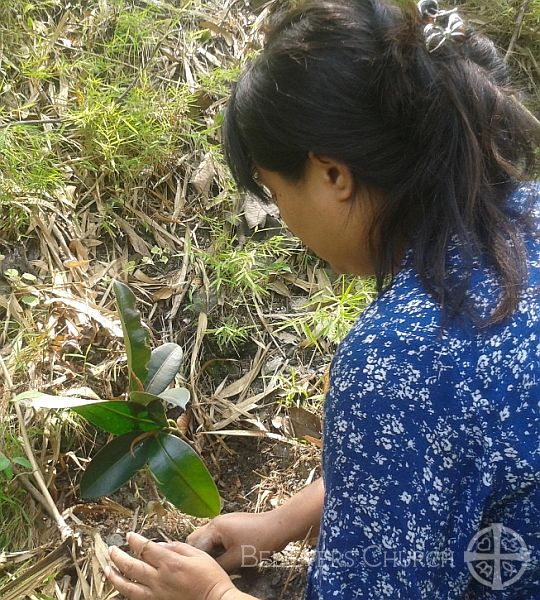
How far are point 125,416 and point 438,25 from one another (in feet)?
3.02

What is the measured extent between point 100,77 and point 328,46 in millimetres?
1500

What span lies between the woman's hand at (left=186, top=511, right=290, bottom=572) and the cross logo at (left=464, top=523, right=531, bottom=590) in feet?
1.73

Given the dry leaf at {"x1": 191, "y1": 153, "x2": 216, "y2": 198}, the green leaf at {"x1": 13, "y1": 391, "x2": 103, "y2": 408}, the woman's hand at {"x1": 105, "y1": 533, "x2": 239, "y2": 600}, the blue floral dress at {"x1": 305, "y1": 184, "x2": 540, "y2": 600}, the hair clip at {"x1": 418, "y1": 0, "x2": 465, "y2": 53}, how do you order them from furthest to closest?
the dry leaf at {"x1": 191, "y1": 153, "x2": 216, "y2": 198} < the green leaf at {"x1": 13, "y1": 391, "x2": 103, "y2": 408} < the woman's hand at {"x1": 105, "y1": 533, "x2": 239, "y2": 600} < the hair clip at {"x1": 418, "y1": 0, "x2": 465, "y2": 53} < the blue floral dress at {"x1": 305, "y1": 184, "x2": 540, "y2": 600}

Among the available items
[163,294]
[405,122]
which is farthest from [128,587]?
[405,122]

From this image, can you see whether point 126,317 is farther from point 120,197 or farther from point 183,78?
point 183,78

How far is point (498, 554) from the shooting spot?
96 centimetres

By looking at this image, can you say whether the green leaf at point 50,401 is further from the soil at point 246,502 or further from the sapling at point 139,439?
the soil at point 246,502

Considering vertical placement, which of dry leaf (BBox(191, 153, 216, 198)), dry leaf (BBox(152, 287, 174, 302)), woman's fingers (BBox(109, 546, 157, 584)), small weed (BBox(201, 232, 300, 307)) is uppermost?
dry leaf (BBox(191, 153, 216, 198))

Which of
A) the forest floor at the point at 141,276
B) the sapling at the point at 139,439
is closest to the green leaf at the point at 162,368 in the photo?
the sapling at the point at 139,439

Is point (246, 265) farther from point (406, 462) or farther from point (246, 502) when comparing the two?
point (406, 462)

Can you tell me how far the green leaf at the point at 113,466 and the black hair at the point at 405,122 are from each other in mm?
693

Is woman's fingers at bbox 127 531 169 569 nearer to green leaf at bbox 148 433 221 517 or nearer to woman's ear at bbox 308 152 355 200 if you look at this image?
green leaf at bbox 148 433 221 517

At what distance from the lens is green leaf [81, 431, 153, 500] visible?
56.3 inches

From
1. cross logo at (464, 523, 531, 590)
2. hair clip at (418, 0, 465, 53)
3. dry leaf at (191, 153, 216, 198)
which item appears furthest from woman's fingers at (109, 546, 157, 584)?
dry leaf at (191, 153, 216, 198)
